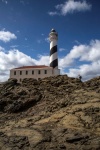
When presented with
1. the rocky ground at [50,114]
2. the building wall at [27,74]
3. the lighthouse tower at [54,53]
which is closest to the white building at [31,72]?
the building wall at [27,74]

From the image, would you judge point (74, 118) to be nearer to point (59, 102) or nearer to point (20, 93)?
point (59, 102)

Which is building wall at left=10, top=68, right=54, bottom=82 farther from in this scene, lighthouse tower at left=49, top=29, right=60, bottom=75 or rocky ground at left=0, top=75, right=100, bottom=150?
rocky ground at left=0, top=75, right=100, bottom=150

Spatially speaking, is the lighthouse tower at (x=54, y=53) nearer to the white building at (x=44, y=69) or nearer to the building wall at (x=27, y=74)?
the white building at (x=44, y=69)

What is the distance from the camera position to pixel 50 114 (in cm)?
1438

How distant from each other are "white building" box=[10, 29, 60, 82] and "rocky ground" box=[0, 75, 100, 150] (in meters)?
23.8

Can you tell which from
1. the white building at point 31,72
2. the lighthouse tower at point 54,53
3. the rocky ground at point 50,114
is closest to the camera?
the rocky ground at point 50,114

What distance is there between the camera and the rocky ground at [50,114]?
36.3ft

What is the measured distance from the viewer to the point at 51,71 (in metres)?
44.2

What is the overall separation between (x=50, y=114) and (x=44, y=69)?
99.8 ft

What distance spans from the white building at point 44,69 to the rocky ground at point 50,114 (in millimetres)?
23786

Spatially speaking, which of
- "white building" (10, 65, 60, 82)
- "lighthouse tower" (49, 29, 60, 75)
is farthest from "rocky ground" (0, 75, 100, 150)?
"white building" (10, 65, 60, 82)

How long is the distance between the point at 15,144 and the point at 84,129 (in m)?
3.53

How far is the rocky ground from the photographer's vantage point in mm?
11078

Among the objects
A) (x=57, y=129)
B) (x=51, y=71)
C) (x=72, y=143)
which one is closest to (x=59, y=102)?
(x=57, y=129)
